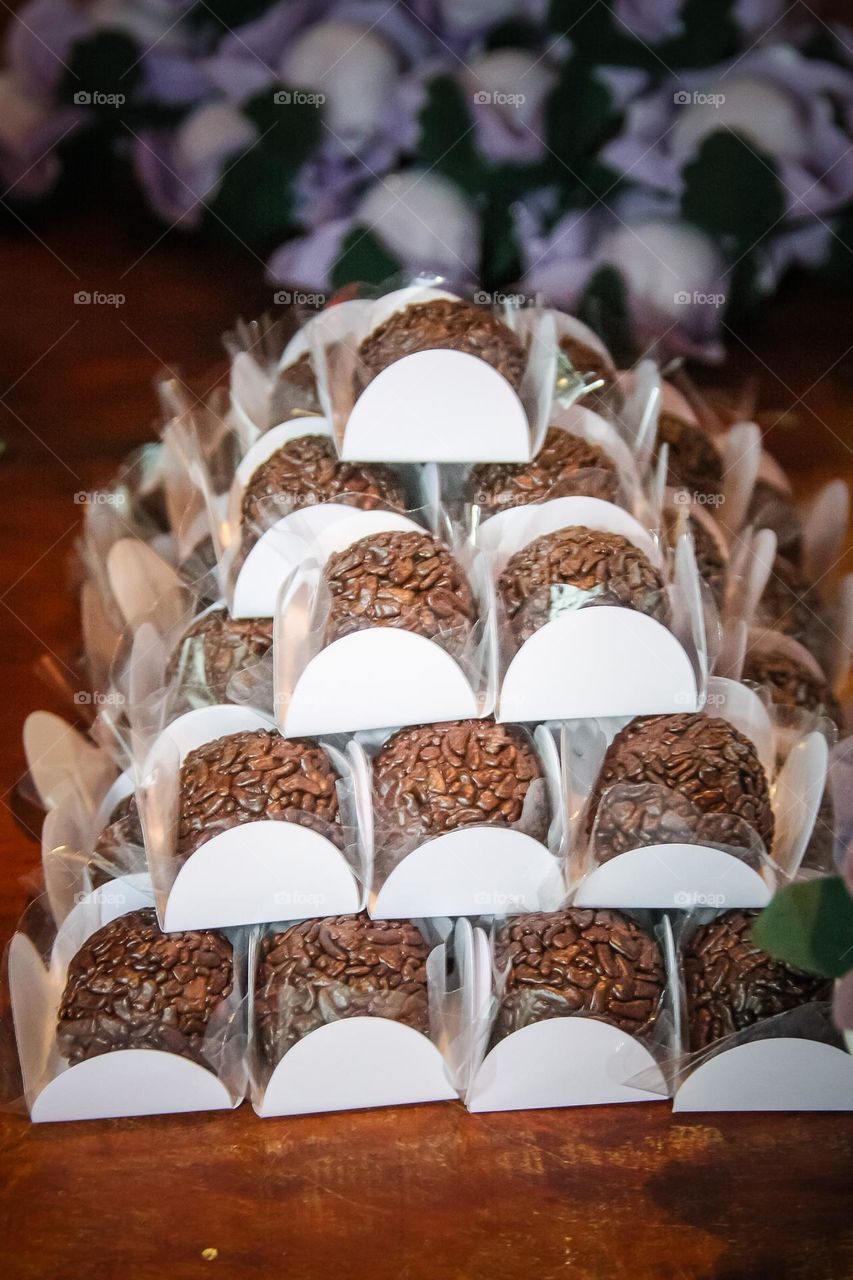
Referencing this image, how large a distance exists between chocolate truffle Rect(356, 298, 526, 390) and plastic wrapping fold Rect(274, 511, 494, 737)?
0.90 ft

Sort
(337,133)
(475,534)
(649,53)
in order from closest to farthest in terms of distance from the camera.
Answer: (475,534) < (649,53) < (337,133)

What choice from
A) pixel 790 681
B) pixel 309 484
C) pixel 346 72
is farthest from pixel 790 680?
pixel 346 72

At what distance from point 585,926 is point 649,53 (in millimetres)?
1135

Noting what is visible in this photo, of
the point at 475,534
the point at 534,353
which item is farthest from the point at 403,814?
the point at 534,353

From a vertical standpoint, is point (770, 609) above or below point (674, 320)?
below

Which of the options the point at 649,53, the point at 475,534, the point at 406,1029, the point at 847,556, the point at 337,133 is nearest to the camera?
the point at 406,1029

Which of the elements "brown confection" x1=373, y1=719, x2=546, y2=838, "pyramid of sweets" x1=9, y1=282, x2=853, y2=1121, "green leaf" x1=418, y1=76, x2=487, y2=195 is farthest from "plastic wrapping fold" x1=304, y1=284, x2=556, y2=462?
"green leaf" x1=418, y1=76, x2=487, y2=195

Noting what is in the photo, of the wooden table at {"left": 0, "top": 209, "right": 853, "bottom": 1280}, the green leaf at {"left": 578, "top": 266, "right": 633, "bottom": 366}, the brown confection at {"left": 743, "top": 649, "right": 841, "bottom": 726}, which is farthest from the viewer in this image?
the green leaf at {"left": 578, "top": 266, "right": 633, "bottom": 366}

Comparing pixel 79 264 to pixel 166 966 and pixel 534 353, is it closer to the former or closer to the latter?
pixel 534 353

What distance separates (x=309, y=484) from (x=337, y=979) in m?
0.56

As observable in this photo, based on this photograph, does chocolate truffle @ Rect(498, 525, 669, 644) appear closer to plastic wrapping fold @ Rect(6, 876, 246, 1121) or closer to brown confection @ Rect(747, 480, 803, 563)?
plastic wrapping fold @ Rect(6, 876, 246, 1121)

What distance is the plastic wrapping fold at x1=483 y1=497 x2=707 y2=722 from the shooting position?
118 centimetres

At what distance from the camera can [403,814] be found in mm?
1177

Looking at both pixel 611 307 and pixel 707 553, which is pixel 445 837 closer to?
pixel 707 553
